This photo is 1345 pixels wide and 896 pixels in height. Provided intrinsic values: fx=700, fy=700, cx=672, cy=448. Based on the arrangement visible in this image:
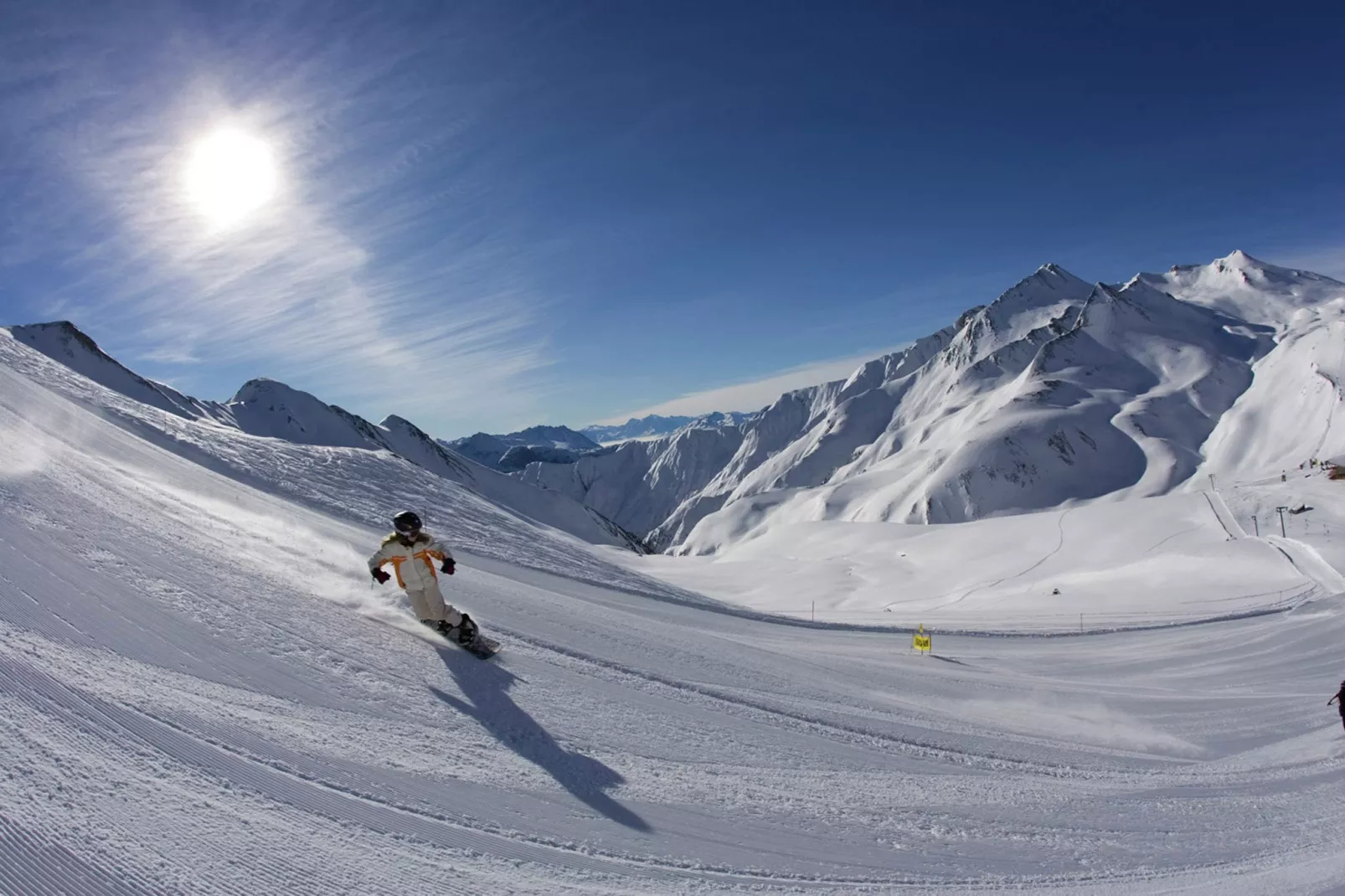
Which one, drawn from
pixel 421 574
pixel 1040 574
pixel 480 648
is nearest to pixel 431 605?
pixel 421 574

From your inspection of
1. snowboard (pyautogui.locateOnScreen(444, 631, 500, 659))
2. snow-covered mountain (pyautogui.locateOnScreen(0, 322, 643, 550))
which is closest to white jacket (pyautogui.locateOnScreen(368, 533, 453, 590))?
snowboard (pyautogui.locateOnScreen(444, 631, 500, 659))

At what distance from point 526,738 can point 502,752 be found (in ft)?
1.20

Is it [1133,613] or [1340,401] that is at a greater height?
[1340,401]

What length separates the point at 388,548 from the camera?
785cm

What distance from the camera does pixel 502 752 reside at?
228 inches

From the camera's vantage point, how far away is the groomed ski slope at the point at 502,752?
4094 mm

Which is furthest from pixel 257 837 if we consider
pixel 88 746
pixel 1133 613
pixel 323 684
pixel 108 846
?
pixel 1133 613

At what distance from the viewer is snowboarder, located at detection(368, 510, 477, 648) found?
7.79 metres

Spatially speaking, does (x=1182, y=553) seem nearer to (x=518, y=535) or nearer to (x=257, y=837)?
(x=518, y=535)

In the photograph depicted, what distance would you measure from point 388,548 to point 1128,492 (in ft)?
643

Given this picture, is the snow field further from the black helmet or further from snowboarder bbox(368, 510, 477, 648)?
the black helmet

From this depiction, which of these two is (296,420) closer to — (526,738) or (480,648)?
(480,648)

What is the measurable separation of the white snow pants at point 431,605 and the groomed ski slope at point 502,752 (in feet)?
0.88

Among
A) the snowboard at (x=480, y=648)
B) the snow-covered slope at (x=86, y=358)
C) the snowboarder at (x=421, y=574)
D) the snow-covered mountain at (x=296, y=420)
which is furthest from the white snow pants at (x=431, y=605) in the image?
the snow-covered slope at (x=86, y=358)
